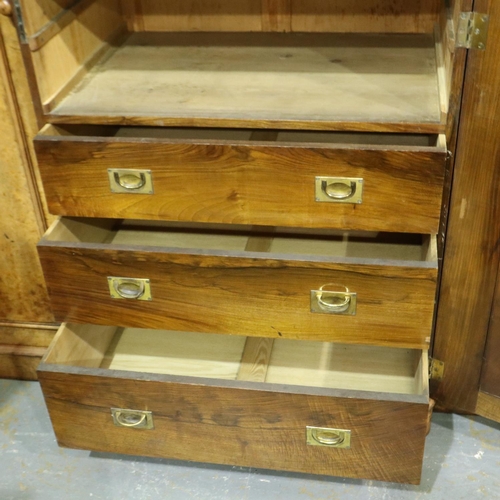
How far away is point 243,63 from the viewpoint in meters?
1.60

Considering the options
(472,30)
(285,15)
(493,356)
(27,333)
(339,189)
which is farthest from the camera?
(27,333)

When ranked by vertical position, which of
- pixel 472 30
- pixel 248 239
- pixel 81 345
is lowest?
pixel 81 345

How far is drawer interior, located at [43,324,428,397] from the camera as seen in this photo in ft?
5.20

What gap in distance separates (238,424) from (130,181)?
0.52 m

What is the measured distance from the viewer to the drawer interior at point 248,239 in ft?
5.16

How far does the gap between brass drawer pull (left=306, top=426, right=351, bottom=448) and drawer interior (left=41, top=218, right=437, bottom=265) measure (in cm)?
36

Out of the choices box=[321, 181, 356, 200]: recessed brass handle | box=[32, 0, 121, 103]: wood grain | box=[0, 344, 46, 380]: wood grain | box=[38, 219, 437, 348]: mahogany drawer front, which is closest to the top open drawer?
box=[32, 0, 121, 103]: wood grain

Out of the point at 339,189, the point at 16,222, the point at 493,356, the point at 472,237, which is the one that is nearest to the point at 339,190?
the point at 339,189

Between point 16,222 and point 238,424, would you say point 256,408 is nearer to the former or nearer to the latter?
point 238,424

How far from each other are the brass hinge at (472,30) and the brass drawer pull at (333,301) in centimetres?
48

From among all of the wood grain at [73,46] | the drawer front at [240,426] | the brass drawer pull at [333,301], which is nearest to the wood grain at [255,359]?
the drawer front at [240,426]

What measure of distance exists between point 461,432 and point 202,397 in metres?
0.66

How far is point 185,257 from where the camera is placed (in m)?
1.37

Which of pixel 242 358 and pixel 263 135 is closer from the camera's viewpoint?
pixel 263 135
